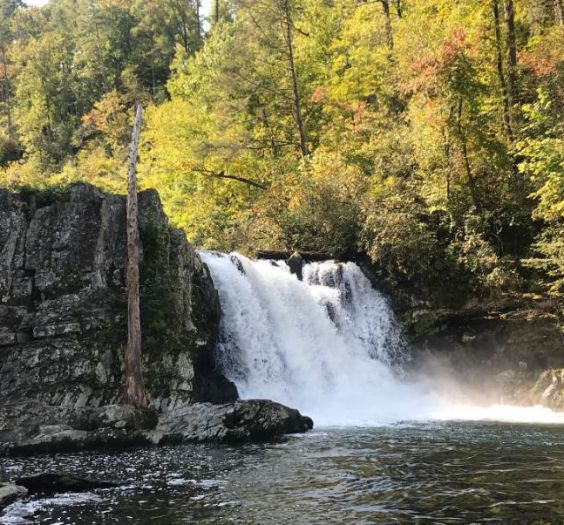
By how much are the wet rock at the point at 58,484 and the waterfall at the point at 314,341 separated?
25.3ft

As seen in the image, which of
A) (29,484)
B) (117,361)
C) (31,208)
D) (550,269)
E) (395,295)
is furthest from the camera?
(395,295)

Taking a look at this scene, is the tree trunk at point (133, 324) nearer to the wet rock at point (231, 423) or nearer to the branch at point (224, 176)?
the wet rock at point (231, 423)

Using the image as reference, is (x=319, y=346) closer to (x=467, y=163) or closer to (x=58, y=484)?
(x=467, y=163)

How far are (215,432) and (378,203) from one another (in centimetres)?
1177

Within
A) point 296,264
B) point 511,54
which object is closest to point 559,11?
point 511,54

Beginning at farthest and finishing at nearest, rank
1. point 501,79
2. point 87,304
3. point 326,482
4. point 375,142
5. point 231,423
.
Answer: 1. point 375,142
2. point 501,79
3. point 87,304
4. point 231,423
5. point 326,482

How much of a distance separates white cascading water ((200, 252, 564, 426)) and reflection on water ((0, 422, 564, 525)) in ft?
14.7

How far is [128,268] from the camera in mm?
13078

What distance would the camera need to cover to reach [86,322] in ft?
42.3

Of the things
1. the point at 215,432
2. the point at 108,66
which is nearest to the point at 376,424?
the point at 215,432

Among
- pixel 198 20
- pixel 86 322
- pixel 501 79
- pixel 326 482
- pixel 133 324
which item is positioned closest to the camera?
pixel 326 482

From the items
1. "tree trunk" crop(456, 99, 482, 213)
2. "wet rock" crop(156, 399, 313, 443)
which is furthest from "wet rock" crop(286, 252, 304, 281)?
"wet rock" crop(156, 399, 313, 443)

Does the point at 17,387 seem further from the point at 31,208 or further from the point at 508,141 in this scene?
the point at 508,141

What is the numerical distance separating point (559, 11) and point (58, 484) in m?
25.5
